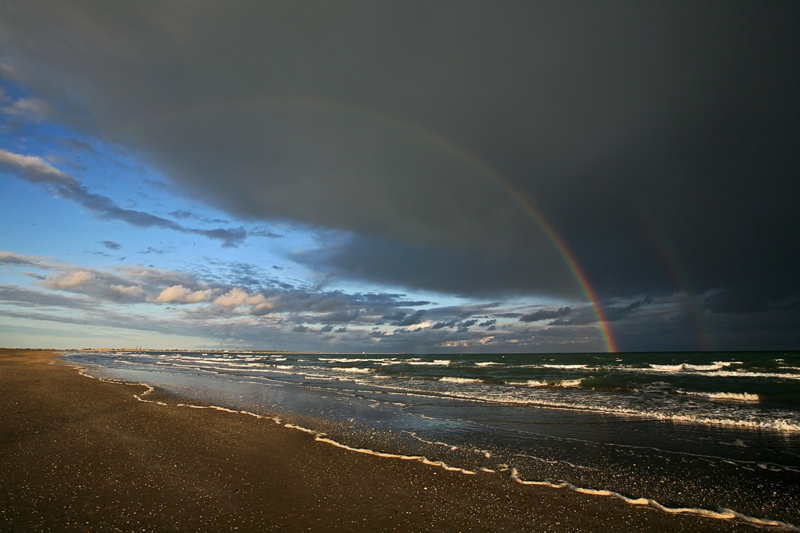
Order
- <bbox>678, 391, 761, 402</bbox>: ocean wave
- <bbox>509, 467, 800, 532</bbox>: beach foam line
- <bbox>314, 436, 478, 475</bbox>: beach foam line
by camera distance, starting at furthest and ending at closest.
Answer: <bbox>678, 391, 761, 402</bbox>: ocean wave < <bbox>314, 436, 478, 475</bbox>: beach foam line < <bbox>509, 467, 800, 532</bbox>: beach foam line

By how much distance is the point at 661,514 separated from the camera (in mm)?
7438

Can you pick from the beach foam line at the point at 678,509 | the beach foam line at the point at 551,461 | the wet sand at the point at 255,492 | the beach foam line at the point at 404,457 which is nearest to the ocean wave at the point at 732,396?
the beach foam line at the point at 551,461

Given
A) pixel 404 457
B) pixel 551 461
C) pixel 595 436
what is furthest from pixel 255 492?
pixel 595 436

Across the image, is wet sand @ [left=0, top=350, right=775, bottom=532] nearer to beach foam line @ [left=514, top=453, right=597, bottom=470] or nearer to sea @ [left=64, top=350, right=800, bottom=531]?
sea @ [left=64, top=350, right=800, bottom=531]

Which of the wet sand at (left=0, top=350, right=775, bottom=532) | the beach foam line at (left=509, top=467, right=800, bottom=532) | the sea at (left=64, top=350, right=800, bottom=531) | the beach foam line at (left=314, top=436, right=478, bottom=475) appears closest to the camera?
the wet sand at (left=0, top=350, right=775, bottom=532)

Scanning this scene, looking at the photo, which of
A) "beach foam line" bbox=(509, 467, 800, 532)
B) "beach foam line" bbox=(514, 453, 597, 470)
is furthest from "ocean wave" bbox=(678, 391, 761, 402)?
"beach foam line" bbox=(509, 467, 800, 532)

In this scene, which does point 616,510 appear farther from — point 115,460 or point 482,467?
point 115,460

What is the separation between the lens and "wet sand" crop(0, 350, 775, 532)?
22.1ft

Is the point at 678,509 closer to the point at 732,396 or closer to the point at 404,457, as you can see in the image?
the point at 404,457

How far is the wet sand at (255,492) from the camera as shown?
673 centimetres

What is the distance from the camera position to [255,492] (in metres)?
8.09

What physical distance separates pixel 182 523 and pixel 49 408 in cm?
1618

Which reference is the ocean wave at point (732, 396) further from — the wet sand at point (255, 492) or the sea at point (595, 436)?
the wet sand at point (255, 492)

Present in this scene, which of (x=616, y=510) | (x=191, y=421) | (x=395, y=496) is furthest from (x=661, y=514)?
(x=191, y=421)
